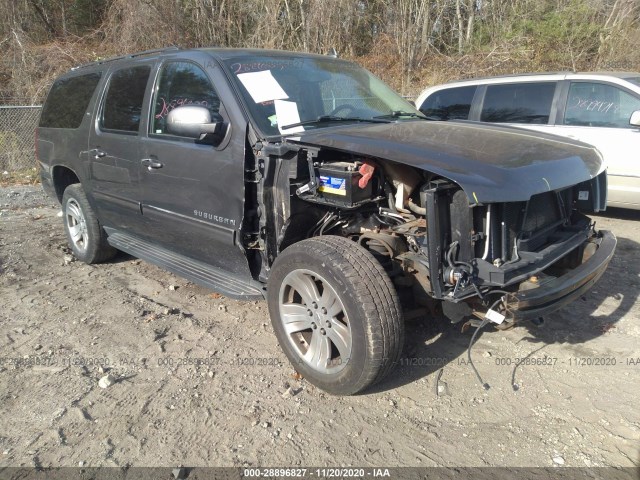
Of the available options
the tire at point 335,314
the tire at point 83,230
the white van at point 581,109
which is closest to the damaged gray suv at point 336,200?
the tire at point 335,314

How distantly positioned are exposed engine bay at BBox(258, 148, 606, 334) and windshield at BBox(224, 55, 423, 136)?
0.50 m

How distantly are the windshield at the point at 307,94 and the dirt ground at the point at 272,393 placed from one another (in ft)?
5.19

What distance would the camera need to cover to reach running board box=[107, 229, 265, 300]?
3508mm

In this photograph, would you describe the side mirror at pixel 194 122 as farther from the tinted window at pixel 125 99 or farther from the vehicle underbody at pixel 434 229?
the tinted window at pixel 125 99

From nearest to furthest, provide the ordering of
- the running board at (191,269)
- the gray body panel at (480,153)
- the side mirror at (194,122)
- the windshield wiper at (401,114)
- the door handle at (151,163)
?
the gray body panel at (480,153), the side mirror at (194,122), the running board at (191,269), the door handle at (151,163), the windshield wiper at (401,114)

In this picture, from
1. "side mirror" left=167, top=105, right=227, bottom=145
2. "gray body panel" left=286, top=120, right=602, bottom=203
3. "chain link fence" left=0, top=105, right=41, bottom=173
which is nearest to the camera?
"gray body panel" left=286, top=120, right=602, bottom=203

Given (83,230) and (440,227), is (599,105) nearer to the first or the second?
(440,227)

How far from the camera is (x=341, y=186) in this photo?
115 inches

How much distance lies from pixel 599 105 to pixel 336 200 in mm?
4919

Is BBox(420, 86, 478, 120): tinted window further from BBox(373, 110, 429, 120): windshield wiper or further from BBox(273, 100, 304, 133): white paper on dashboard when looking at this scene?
BBox(273, 100, 304, 133): white paper on dashboard

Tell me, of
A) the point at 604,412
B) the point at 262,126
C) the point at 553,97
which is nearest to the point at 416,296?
the point at 604,412

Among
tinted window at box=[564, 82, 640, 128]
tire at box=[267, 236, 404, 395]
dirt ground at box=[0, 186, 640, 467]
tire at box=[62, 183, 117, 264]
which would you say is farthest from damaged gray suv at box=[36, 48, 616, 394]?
tinted window at box=[564, 82, 640, 128]

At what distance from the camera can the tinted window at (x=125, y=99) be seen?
4.14 meters

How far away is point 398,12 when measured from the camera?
51.5 ft
